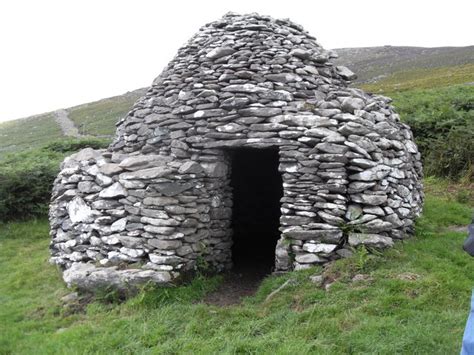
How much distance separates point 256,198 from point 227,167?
4.13 metres

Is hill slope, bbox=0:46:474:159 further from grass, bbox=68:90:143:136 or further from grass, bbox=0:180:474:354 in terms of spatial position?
grass, bbox=0:180:474:354

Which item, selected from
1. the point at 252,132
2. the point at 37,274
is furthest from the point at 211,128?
the point at 37,274

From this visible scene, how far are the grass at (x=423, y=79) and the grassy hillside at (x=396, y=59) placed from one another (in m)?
4.33

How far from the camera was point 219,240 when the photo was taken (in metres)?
8.87

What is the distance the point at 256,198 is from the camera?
42.4ft

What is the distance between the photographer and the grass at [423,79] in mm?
38559

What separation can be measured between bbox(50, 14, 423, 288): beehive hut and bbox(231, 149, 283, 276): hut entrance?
3227 millimetres

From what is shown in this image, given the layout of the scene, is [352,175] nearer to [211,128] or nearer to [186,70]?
[211,128]

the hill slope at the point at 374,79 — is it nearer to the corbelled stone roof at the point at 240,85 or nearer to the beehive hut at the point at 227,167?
the corbelled stone roof at the point at 240,85

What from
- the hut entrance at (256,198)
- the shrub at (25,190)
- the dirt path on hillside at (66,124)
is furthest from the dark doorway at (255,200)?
the dirt path on hillside at (66,124)

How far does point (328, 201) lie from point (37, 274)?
640 cm

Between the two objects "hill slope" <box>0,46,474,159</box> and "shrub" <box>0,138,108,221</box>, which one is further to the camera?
"hill slope" <box>0,46,474,159</box>

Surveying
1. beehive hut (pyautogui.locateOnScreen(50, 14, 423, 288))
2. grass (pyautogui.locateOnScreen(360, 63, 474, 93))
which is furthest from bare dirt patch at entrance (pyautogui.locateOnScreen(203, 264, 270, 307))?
grass (pyautogui.locateOnScreen(360, 63, 474, 93))

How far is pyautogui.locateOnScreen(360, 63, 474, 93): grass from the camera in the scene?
3856cm
